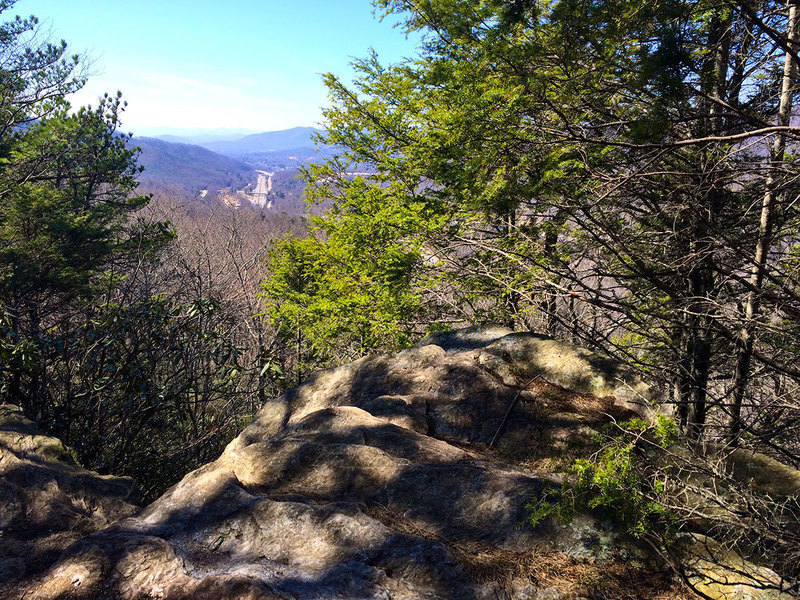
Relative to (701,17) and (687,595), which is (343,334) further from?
(687,595)

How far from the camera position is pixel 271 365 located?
758 cm

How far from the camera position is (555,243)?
760 cm

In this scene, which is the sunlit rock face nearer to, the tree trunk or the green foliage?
the green foliage

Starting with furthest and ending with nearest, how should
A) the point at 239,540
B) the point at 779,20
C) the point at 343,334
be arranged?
1. the point at 343,334
2. the point at 779,20
3. the point at 239,540

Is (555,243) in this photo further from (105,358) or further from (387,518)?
(105,358)

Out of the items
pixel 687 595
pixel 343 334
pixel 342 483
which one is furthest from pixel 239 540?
pixel 343 334

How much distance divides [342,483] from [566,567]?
158 centimetres

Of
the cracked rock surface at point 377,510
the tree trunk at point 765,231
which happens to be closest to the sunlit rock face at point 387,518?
the cracked rock surface at point 377,510

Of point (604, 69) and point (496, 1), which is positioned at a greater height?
point (496, 1)

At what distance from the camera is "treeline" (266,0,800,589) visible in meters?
4.12

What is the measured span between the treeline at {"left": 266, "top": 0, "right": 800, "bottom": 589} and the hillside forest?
53 mm

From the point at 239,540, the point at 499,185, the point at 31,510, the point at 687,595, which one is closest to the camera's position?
the point at 687,595

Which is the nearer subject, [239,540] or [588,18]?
[239,540]

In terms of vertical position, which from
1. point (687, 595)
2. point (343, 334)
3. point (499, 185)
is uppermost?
point (499, 185)
